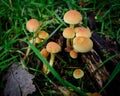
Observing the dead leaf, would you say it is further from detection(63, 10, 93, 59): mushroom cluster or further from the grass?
detection(63, 10, 93, 59): mushroom cluster

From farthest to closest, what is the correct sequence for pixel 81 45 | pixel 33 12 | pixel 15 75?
pixel 33 12
pixel 15 75
pixel 81 45

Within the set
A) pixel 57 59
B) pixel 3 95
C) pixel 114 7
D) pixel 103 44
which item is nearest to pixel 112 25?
pixel 114 7

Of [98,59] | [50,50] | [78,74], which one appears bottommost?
[78,74]

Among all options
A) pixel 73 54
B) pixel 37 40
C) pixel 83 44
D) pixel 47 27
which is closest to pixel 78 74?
pixel 73 54

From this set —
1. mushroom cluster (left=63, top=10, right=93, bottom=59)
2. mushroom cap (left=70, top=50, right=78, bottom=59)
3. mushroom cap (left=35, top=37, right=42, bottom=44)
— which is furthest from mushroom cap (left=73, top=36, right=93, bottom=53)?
mushroom cap (left=35, top=37, right=42, bottom=44)

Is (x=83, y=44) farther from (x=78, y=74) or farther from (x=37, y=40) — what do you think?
(x=37, y=40)

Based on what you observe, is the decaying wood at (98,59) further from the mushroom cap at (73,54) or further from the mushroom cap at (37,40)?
the mushroom cap at (37,40)

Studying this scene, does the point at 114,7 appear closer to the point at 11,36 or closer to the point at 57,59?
the point at 57,59
